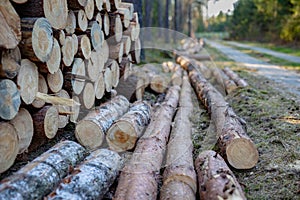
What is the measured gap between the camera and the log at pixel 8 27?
3327mm

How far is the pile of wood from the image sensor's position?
3515 mm

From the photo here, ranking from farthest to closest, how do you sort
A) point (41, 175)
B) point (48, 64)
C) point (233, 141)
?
point (48, 64), point (233, 141), point (41, 175)

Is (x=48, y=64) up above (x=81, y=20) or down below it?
below

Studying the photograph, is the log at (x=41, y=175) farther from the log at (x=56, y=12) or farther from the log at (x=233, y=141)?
the log at (x=233, y=141)

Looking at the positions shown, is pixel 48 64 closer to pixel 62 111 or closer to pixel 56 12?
pixel 56 12

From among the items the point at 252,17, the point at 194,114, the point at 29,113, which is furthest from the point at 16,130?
the point at 252,17

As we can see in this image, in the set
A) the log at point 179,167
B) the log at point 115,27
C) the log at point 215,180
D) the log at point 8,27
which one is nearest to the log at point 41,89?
the log at point 8,27

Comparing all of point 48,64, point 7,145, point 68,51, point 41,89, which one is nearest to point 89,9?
point 68,51

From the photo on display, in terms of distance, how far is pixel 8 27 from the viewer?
343 cm

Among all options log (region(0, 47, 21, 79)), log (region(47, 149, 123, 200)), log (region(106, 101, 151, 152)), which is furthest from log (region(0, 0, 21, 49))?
log (region(106, 101, 151, 152))

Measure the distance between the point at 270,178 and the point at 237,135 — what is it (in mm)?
627

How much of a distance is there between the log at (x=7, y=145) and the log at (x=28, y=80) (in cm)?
45

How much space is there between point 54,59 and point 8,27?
3.30 ft

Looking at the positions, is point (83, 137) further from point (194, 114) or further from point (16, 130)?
point (194, 114)
